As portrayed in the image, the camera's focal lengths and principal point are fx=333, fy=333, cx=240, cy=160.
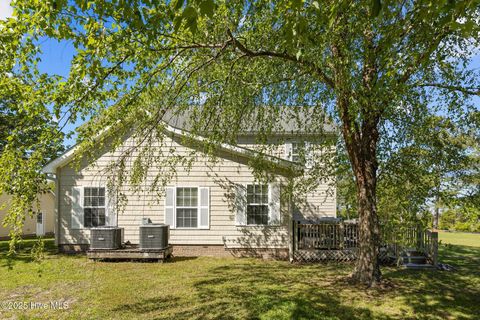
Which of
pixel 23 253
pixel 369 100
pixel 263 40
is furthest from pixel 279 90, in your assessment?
pixel 23 253

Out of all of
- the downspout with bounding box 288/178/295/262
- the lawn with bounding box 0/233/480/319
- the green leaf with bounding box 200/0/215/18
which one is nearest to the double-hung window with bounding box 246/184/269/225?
the downspout with bounding box 288/178/295/262

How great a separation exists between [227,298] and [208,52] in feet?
16.8

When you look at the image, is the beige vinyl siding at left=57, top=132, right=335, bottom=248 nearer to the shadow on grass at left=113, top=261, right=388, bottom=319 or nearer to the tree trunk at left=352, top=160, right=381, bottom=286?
the shadow on grass at left=113, top=261, right=388, bottom=319

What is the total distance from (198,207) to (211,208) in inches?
17.9

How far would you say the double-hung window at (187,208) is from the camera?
11570 millimetres

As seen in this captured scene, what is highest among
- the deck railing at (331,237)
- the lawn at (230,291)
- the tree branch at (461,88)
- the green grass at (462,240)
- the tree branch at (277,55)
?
the tree branch at (277,55)

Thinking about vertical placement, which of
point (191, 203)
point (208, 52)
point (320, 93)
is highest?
point (208, 52)

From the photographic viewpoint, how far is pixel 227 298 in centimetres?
675

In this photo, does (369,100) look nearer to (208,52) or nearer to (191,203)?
(208,52)

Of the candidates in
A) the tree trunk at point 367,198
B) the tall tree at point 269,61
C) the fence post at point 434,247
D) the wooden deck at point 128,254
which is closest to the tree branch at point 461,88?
the tall tree at point 269,61

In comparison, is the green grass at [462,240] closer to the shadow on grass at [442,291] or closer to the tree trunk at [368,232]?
the shadow on grass at [442,291]

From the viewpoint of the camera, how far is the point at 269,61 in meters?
7.38

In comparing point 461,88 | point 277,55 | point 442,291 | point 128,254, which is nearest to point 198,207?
point 128,254

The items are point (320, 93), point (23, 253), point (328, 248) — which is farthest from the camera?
point (23, 253)
